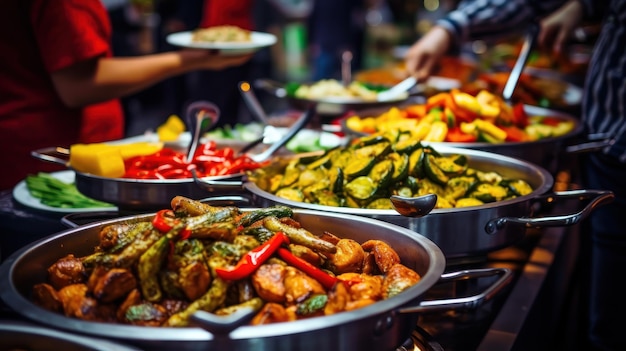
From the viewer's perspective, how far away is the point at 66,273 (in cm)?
115

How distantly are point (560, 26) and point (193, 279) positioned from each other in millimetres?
3054

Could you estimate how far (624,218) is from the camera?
267 centimetres

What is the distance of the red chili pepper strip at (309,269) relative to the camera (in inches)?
45.3

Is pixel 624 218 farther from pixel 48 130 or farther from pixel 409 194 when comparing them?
pixel 48 130

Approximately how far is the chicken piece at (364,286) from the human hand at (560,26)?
2.80m

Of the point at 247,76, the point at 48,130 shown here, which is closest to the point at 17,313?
the point at 48,130

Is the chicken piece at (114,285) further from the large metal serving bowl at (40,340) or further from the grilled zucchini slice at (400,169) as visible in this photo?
the grilled zucchini slice at (400,169)

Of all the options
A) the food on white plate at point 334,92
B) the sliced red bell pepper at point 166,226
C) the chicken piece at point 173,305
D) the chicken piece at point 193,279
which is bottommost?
the food on white plate at point 334,92

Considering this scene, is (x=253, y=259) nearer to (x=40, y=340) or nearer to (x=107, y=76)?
(x=40, y=340)

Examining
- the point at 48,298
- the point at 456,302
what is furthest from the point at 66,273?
the point at 456,302

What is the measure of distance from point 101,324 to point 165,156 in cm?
114

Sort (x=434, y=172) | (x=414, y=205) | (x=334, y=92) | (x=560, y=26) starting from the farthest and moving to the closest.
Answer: (x=560, y=26)
(x=334, y=92)
(x=434, y=172)
(x=414, y=205)

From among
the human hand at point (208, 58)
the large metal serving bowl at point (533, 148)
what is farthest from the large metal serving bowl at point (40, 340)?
the human hand at point (208, 58)

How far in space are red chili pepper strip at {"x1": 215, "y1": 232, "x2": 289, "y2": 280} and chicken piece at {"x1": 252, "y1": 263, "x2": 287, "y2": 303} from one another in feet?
0.04
